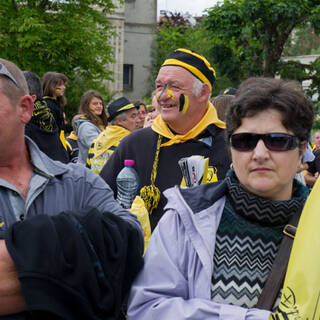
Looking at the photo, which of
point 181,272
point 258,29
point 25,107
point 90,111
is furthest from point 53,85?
point 258,29

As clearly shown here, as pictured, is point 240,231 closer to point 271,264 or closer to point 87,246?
point 271,264

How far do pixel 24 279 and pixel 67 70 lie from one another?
20.1 meters

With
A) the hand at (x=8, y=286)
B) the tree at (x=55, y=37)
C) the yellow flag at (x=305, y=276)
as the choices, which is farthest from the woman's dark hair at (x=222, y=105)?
the tree at (x=55, y=37)

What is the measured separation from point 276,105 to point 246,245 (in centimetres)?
59

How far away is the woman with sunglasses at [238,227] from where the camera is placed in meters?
2.15

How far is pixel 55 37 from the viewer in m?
20.4

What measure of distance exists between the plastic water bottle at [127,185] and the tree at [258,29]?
15.4m

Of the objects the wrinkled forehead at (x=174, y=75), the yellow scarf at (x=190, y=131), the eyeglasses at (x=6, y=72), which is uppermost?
the eyeglasses at (x=6, y=72)

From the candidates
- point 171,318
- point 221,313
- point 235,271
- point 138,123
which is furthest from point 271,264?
point 138,123

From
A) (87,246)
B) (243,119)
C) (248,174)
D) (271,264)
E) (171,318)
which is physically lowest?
(171,318)

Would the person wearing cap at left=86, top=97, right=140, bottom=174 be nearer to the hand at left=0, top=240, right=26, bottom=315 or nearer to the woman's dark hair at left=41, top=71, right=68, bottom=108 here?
the woman's dark hair at left=41, top=71, right=68, bottom=108

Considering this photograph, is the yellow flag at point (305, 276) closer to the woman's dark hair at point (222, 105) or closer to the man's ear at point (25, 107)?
the man's ear at point (25, 107)

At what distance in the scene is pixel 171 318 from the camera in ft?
6.82

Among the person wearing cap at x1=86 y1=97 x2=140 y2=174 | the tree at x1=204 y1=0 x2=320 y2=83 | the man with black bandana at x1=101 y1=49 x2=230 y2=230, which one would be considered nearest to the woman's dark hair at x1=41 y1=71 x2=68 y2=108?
the person wearing cap at x1=86 y1=97 x2=140 y2=174
